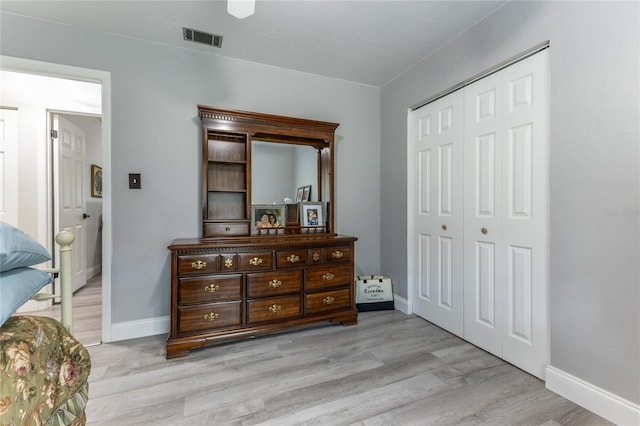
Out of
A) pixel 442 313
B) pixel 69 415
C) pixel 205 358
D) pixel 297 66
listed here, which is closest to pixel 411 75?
pixel 297 66

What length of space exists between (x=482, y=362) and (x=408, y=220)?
1.34m

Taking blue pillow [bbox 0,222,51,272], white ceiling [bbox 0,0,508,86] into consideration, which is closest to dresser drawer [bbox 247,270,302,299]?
blue pillow [bbox 0,222,51,272]

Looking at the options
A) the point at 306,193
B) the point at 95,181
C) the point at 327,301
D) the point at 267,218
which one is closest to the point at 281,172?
the point at 306,193

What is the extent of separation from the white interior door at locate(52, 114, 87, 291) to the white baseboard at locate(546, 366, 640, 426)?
4563mm

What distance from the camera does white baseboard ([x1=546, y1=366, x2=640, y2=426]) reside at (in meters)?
1.41

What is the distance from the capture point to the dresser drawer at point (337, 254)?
2.60 metres

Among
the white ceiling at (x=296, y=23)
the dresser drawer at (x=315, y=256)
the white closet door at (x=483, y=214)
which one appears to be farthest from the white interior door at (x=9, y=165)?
the white closet door at (x=483, y=214)

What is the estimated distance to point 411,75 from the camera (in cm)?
285

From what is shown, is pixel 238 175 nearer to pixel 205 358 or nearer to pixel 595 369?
pixel 205 358

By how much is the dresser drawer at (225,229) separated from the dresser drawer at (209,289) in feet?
1.61

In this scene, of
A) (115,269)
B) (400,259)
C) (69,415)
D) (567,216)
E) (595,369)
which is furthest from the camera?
(400,259)

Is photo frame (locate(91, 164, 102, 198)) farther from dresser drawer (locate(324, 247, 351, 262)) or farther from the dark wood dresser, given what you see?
dresser drawer (locate(324, 247, 351, 262))

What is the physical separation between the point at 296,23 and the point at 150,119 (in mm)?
1421

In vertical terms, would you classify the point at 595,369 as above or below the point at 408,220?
below
